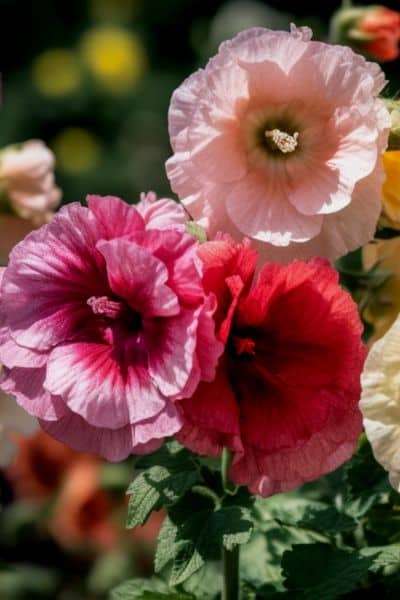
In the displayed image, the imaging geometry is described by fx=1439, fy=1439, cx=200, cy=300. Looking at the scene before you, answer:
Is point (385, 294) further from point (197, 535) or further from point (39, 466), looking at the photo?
point (39, 466)

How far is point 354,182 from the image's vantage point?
0.87m

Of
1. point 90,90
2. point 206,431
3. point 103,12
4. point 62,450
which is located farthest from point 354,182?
point 103,12

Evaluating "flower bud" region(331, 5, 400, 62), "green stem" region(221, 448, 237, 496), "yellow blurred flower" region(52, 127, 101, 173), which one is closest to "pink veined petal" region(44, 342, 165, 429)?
"green stem" region(221, 448, 237, 496)

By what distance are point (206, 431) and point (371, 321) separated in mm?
255

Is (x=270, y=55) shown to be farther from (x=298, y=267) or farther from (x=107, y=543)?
(x=107, y=543)

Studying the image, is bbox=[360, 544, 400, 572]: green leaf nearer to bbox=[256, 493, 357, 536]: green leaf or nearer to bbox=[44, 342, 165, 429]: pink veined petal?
bbox=[256, 493, 357, 536]: green leaf

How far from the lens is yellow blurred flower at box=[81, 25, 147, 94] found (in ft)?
10.9

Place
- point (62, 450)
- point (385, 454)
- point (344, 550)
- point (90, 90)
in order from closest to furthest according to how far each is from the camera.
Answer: point (385, 454) → point (344, 550) → point (62, 450) → point (90, 90)

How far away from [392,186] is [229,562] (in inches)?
10.7

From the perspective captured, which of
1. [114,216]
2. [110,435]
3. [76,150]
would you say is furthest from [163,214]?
[76,150]

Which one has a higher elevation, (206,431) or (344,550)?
(206,431)

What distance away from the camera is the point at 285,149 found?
914 millimetres

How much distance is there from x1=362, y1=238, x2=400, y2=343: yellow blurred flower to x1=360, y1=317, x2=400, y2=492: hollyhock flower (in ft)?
0.69

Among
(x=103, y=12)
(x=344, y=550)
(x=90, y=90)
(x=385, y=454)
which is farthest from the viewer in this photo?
(x=103, y=12)
